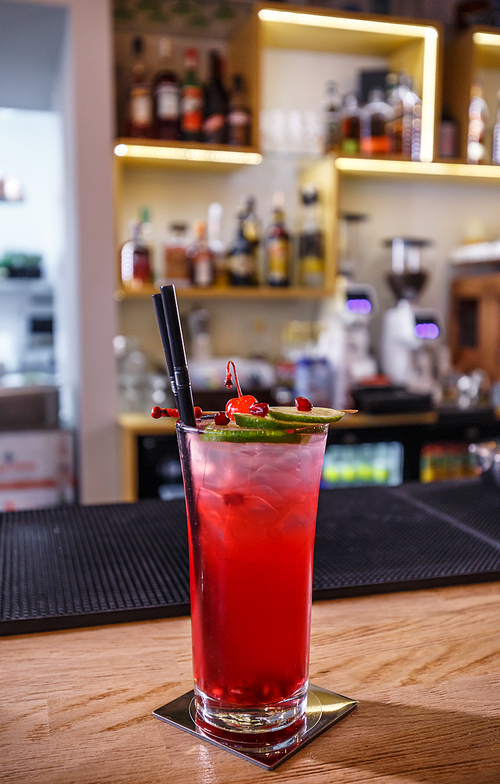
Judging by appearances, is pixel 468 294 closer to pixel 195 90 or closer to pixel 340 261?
A: pixel 340 261

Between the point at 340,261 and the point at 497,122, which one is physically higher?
the point at 497,122

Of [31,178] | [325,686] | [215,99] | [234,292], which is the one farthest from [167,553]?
[31,178]

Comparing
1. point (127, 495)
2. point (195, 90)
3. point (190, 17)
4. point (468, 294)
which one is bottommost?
point (127, 495)

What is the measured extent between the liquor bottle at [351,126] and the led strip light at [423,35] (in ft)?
0.92

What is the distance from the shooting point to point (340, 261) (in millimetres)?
3289

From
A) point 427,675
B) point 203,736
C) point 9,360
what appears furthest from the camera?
point 9,360

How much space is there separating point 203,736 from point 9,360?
11.5ft

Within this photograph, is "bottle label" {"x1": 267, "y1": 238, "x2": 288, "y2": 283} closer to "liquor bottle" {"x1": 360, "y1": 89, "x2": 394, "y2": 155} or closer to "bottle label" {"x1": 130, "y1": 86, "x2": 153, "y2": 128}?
"liquor bottle" {"x1": 360, "y1": 89, "x2": 394, "y2": 155}

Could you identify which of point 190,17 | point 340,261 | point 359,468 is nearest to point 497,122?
point 340,261

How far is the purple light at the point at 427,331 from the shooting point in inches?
122

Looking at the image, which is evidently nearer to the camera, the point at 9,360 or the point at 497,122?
the point at 497,122

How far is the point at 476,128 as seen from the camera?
3227mm

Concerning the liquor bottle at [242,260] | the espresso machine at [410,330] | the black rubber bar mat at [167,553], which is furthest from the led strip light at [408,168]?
the black rubber bar mat at [167,553]

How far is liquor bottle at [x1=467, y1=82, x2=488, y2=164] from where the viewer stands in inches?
126
